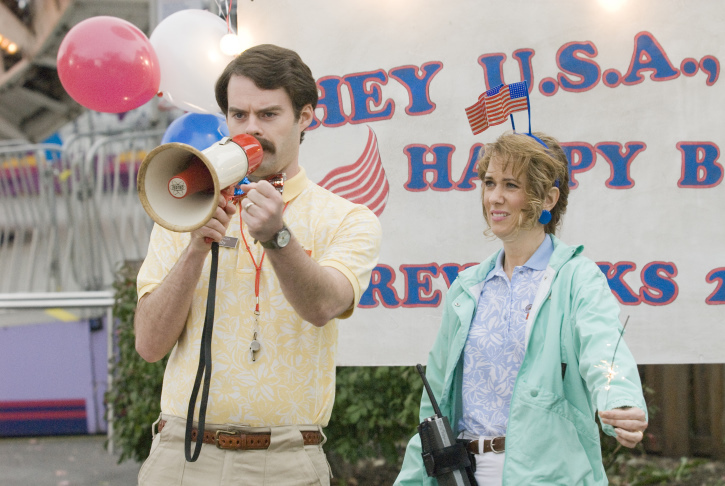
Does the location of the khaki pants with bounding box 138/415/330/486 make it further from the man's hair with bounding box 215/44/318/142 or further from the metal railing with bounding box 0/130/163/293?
the metal railing with bounding box 0/130/163/293

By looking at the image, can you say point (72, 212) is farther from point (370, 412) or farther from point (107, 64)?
point (107, 64)

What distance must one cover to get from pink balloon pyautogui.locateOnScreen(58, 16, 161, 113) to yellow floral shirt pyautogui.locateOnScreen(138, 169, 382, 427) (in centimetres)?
110

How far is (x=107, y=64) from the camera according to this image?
3.00m

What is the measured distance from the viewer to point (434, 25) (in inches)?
134

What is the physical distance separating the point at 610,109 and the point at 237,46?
158cm

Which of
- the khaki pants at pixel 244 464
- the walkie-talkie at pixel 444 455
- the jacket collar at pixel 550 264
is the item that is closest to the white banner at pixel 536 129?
the jacket collar at pixel 550 264

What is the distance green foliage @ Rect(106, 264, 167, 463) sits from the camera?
4.60 metres

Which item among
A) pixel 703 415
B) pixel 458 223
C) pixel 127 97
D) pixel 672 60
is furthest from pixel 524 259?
pixel 703 415

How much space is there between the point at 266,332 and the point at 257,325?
3 centimetres

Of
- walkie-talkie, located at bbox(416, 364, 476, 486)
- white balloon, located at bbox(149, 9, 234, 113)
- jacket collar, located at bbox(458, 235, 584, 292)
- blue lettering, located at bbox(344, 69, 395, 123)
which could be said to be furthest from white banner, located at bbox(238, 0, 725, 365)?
walkie-talkie, located at bbox(416, 364, 476, 486)

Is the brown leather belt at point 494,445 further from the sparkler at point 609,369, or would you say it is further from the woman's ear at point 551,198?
the woman's ear at point 551,198

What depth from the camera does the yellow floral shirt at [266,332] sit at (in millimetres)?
1990

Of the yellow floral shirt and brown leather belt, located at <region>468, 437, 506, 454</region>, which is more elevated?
the yellow floral shirt

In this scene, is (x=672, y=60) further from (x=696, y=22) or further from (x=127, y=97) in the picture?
(x=127, y=97)
